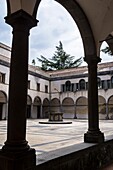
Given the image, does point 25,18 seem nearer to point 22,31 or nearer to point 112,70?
point 22,31

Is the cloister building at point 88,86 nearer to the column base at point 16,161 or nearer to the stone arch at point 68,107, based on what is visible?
the column base at point 16,161

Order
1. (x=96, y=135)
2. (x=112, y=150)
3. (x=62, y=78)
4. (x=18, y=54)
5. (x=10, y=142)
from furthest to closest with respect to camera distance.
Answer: (x=62, y=78) → (x=112, y=150) → (x=96, y=135) → (x=18, y=54) → (x=10, y=142)

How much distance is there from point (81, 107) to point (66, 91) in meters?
3.62

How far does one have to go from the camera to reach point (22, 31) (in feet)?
11.6

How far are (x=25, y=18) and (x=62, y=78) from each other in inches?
1137

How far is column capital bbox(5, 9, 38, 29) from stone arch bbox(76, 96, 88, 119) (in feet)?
92.0

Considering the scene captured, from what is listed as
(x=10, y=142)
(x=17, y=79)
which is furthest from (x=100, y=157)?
(x=17, y=79)

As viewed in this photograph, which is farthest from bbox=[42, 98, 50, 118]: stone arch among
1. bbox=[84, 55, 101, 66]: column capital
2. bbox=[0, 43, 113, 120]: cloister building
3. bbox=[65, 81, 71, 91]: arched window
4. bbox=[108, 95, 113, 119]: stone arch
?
bbox=[84, 55, 101, 66]: column capital

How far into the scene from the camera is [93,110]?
5.65 m

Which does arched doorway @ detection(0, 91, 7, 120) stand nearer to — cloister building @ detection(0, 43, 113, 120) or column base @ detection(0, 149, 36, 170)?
cloister building @ detection(0, 43, 113, 120)

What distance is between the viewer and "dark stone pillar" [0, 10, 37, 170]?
3141 millimetres

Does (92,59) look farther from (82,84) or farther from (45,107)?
(45,107)

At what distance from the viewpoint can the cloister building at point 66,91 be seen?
28.6m

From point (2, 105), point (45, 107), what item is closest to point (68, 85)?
point (45, 107)
